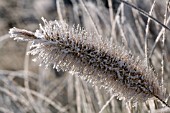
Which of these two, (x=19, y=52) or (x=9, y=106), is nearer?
(x=9, y=106)

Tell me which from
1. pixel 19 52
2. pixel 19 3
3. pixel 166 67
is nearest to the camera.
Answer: pixel 166 67

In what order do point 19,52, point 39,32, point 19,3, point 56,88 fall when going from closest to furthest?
1. point 39,32
2. point 56,88
3. point 19,3
4. point 19,52

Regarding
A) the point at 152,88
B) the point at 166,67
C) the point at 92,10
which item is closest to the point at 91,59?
the point at 152,88

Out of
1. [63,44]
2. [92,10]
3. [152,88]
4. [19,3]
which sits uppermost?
[19,3]

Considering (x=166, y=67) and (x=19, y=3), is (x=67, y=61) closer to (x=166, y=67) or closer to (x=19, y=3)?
(x=166, y=67)

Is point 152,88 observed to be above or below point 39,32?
below

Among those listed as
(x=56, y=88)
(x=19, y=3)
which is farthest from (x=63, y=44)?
(x=19, y=3)

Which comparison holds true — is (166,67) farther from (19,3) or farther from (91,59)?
(19,3)
